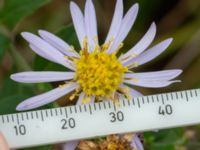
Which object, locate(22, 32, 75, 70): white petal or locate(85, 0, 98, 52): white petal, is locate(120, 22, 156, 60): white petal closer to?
locate(85, 0, 98, 52): white petal

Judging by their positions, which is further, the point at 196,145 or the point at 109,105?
the point at 196,145

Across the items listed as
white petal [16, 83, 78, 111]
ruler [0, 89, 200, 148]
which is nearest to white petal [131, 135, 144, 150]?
ruler [0, 89, 200, 148]

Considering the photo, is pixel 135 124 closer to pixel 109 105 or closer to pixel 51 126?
pixel 109 105

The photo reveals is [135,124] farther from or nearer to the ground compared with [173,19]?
nearer to the ground

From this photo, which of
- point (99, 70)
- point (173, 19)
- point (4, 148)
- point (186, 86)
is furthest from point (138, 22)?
point (4, 148)

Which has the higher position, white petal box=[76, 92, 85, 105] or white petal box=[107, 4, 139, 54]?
white petal box=[107, 4, 139, 54]

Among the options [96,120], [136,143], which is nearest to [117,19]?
[96,120]

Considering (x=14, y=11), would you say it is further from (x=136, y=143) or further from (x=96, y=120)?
(x=136, y=143)
